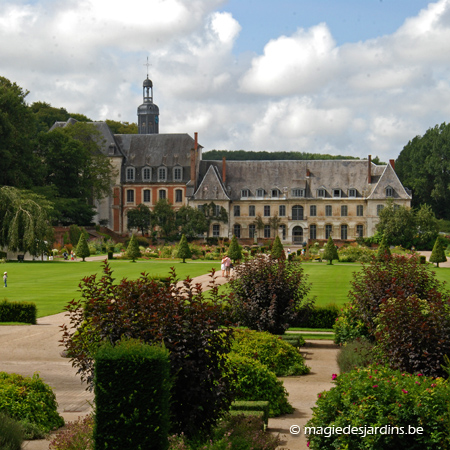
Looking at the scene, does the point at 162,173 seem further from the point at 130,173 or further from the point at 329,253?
the point at 329,253

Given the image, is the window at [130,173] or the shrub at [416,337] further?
the window at [130,173]

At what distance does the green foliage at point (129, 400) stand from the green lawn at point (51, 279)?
13.0 m

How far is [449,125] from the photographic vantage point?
7412 centimetres

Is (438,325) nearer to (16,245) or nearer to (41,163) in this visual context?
(16,245)

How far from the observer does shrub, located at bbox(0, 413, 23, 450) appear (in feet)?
20.3

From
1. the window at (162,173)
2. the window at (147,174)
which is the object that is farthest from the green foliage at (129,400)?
the window at (147,174)

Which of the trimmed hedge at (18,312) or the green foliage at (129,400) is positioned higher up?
the green foliage at (129,400)

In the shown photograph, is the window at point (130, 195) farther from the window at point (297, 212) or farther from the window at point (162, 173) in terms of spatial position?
the window at point (297, 212)

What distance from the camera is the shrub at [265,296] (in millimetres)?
12414

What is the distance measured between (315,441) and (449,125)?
73664 mm

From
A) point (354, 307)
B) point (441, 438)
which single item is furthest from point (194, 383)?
point (354, 307)

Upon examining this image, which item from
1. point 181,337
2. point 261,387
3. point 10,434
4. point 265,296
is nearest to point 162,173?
point 265,296

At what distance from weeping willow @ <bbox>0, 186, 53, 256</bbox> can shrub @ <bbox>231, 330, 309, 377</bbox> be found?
97.1 ft

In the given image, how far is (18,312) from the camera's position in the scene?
640 inches
